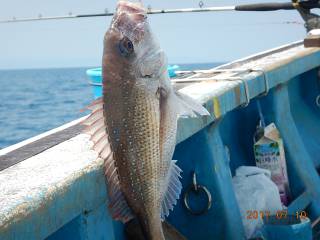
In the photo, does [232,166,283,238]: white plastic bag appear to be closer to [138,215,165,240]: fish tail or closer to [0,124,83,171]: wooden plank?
[0,124,83,171]: wooden plank

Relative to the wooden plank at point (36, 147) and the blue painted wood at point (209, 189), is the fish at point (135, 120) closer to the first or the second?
the wooden plank at point (36, 147)

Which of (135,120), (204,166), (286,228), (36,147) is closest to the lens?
(135,120)

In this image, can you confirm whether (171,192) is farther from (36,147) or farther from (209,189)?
(209,189)

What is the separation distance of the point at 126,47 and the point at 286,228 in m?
1.68

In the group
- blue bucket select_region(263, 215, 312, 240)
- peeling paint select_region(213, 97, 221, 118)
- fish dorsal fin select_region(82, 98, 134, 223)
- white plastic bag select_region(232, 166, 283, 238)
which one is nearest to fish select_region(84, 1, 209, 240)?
fish dorsal fin select_region(82, 98, 134, 223)

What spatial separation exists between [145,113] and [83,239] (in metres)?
0.61

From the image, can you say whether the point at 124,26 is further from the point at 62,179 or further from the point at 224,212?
the point at 224,212

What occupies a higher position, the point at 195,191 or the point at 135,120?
the point at 135,120

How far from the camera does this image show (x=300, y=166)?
4105 mm

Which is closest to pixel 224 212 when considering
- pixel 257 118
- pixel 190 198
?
pixel 190 198

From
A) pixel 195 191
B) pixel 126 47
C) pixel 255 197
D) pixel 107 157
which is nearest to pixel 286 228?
pixel 255 197

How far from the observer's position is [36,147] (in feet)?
8.51

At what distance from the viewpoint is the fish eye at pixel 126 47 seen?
6.31 feet

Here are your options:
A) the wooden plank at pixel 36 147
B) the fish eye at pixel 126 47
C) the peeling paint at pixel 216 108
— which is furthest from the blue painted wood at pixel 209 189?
the fish eye at pixel 126 47
